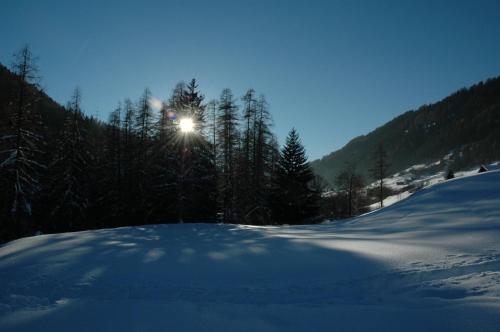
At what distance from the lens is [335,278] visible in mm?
5949

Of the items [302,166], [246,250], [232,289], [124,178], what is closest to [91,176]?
[124,178]

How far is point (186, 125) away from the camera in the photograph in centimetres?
2297

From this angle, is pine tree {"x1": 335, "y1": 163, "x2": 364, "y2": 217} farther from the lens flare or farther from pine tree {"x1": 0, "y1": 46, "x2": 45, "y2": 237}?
pine tree {"x1": 0, "y1": 46, "x2": 45, "y2": 237}

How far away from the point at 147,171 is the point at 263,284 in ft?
76.5

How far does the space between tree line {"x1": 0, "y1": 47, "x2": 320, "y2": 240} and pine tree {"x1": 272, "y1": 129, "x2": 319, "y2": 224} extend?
0.35 ft

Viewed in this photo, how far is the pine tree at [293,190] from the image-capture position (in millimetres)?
28933

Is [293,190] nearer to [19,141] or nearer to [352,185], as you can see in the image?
[352,185]

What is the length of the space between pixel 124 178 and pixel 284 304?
26719mm

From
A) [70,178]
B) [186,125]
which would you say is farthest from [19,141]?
[186,125]

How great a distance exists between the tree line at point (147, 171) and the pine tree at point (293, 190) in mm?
105

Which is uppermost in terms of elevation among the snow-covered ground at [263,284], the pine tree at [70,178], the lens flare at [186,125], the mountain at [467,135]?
the mountain at [467,135]

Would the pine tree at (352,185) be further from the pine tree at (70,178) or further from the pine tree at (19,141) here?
the pine tree at (19,141)

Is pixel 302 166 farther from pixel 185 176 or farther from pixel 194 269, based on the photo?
pixel 194 269

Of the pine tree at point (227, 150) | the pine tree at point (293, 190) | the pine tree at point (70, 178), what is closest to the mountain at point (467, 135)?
the pine tree at point (293, 190)
